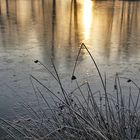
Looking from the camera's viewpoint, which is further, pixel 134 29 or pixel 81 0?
pixel 81 0

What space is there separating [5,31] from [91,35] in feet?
9.69

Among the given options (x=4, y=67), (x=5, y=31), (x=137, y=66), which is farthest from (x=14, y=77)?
(x=5, y=31)

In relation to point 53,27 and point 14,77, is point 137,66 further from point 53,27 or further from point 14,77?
point 53,27

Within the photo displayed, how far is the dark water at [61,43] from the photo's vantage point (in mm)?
7454

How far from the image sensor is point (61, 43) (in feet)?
34.2

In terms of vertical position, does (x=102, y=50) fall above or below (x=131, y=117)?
Result: below

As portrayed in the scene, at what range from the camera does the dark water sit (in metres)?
7.45

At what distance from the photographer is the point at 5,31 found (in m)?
12.2

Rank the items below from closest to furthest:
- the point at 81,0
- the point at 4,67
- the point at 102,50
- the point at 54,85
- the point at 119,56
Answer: the point at 54,85, the point at 4,67, the point at 119,56, the point at 102,50, the point at 81,0

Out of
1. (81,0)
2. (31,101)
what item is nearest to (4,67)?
(31,101)

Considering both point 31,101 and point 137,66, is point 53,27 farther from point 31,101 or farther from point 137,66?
point 31,101

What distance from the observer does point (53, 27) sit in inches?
525

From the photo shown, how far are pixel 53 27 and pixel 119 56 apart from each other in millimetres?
4859

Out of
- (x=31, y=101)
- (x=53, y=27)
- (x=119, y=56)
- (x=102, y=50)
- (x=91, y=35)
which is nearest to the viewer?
(x=31, y=101)
